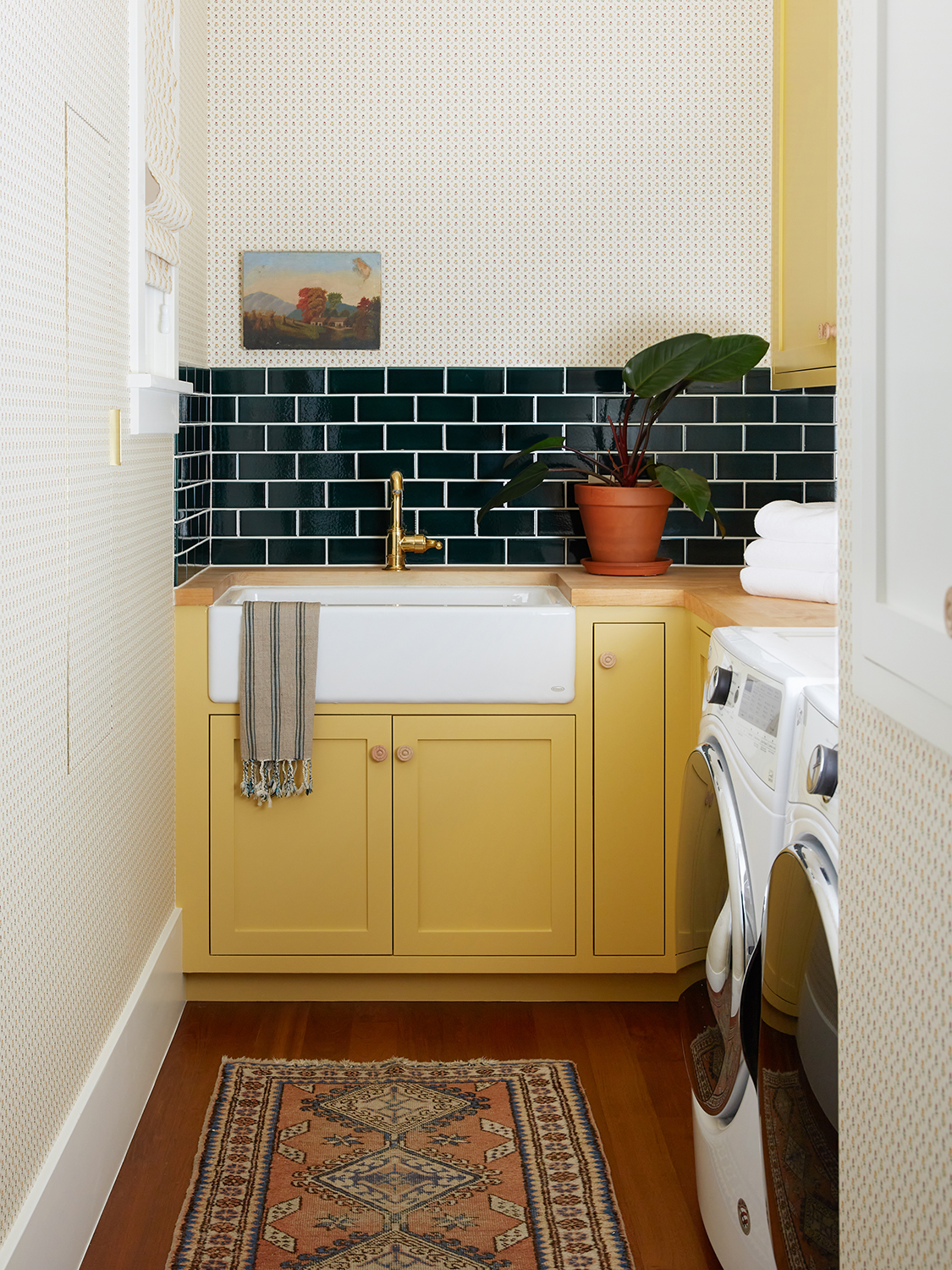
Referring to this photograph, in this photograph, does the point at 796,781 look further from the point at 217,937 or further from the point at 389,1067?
the point at 217,937

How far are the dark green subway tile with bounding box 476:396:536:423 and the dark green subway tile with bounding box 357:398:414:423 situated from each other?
0.19m

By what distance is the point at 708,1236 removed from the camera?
1858 mm

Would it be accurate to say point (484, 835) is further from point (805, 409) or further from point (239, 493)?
point (805, 409)

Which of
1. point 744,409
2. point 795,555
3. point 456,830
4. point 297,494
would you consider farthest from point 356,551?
point 795,555

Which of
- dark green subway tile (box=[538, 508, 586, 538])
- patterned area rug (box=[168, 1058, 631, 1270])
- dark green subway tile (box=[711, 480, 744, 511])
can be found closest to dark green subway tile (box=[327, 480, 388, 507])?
dark green subway tile (box=[538, 508, 586, 538])

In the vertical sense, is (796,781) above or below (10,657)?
below

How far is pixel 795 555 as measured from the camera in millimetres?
2482

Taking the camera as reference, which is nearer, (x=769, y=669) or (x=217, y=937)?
(x=769, y=669)

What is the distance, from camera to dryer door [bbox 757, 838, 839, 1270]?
1198 mm

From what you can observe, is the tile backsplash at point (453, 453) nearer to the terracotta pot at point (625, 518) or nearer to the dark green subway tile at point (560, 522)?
the dark green subway tile at point (560, 522)

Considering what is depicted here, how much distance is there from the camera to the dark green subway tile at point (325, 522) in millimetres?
3189

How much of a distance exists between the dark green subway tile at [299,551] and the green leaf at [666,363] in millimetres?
963

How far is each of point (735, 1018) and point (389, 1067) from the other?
3.60ft

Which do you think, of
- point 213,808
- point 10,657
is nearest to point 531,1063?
point 213,808
